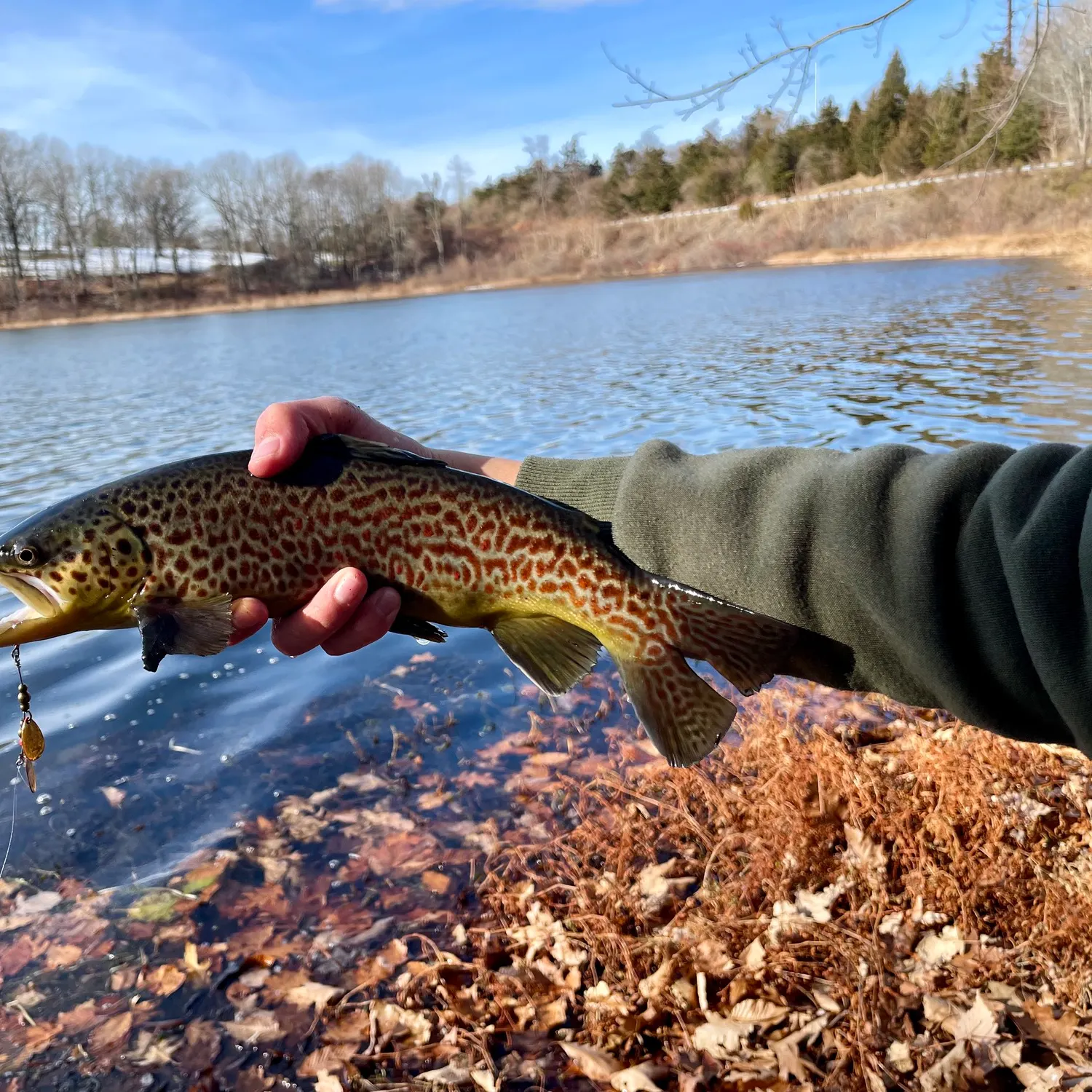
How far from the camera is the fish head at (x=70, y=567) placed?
10.2ft

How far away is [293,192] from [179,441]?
112106mm

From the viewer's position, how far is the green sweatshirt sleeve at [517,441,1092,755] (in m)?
2.20

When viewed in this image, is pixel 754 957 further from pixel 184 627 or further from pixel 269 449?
pixel 269 449

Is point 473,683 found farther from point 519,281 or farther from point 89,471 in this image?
point 519,281

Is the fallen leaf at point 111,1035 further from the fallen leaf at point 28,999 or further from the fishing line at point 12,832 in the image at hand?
the fishing line at point 12,832

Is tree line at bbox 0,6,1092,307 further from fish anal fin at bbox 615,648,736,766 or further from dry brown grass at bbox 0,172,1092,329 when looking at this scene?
fish anal fin at bbox 615,648,736,766

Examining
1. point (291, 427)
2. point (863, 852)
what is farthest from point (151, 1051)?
point (863, 852)

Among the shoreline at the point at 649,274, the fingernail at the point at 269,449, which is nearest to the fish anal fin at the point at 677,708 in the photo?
the fingernail at the point at 269,449

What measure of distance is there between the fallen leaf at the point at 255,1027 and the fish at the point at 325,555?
2407 millimetres

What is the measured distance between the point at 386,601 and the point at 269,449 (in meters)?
0.68

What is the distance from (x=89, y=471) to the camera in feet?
52.0

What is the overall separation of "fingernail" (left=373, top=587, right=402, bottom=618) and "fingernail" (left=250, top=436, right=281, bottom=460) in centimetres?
62

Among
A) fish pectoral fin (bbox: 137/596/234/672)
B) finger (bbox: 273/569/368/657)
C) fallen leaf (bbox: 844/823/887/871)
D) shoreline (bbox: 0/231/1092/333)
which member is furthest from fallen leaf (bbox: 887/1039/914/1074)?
shoreline (bbox: 0/231/1092/333)

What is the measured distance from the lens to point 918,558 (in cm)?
Answer: 247
